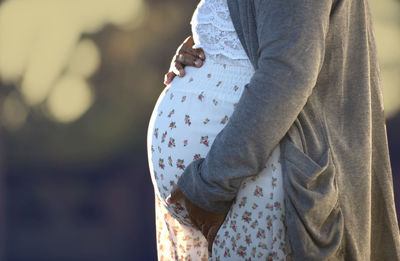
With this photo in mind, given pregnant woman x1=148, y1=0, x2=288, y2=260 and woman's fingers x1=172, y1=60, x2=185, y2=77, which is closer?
pregnant woman x1=148, y1=0, x2=288, y2=260

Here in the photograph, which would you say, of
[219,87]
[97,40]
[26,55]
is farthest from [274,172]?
[26,55]

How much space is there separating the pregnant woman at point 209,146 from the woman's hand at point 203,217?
0.03 m

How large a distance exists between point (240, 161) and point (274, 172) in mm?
90

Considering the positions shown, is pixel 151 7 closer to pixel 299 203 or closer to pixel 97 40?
pixel 97 40

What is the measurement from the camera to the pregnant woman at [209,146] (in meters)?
1.37

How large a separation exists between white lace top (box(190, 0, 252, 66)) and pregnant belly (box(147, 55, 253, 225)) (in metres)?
0.03

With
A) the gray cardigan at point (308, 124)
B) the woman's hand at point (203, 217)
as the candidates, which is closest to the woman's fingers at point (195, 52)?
the gray cardigan at point (308, 124)

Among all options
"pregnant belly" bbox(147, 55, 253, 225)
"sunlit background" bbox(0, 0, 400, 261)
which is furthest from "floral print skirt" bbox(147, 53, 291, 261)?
"sunlit background" bbox(0, 0, 400, 261)

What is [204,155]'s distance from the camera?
1.48m

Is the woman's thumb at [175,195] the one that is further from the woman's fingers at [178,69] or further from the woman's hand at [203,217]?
the woman's fingers at [178,69]

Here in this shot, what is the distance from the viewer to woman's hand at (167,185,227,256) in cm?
143

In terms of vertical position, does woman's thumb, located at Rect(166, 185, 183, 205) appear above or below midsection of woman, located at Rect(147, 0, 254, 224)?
below

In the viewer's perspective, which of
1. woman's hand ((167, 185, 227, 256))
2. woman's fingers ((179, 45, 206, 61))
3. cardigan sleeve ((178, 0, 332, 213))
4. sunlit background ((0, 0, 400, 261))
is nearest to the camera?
cardigan sleeve ((178, 0, 332, 213))

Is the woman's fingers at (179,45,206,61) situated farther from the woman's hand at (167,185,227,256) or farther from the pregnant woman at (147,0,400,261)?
the woman's hand at (167,185,227,256)
